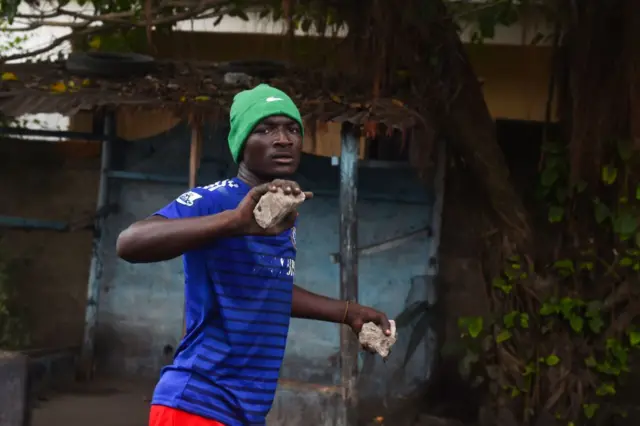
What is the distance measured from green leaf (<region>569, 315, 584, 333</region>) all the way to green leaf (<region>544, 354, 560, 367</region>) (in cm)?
21

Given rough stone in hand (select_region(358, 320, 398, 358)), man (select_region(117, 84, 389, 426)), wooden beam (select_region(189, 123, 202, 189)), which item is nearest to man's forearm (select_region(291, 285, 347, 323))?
rough stone in hand (select_region(358, 320, 398, 358))

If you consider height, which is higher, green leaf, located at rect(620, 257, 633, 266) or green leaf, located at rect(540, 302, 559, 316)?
green leaf, located at rect(620, 257, 633, 266)

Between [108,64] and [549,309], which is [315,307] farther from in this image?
[108,64]

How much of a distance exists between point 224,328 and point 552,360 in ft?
12.5

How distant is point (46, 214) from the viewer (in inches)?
301

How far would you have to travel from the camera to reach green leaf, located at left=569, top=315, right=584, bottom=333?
18.6 ft

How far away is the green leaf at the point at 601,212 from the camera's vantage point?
18.5 feet

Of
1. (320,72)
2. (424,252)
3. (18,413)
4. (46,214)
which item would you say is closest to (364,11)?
(320,72)

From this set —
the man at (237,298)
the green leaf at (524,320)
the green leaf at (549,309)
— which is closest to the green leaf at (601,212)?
the green leaf at (549,309)

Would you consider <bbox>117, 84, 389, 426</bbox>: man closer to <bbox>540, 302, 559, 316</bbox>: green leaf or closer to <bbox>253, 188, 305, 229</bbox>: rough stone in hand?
<bbox>253, 188, 305, 229</bbox>: rough stone in hand

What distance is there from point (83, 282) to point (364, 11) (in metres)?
3.55

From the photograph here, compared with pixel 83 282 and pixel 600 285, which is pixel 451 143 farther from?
pixel 83 282

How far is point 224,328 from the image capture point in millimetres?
2342

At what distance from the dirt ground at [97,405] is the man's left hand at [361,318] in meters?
3.90
